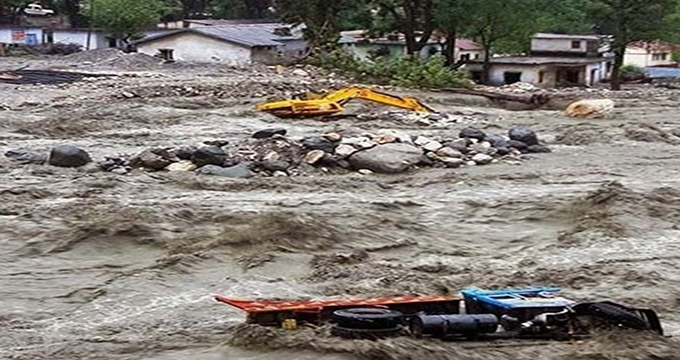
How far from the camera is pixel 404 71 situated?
110 feet

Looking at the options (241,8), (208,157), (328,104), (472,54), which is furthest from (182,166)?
(241,8)

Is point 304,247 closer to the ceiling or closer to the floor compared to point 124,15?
closer to the floor

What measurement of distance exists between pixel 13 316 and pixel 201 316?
174 cm

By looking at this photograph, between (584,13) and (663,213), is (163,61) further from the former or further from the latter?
(663,213)

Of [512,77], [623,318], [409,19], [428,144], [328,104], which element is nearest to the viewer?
[623,318]

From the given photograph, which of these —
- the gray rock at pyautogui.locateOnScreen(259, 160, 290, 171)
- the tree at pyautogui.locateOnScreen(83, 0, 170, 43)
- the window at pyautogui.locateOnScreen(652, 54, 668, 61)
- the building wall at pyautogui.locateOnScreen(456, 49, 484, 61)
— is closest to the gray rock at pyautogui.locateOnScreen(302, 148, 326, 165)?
the gray rock at pyautogui.locateOnScreen(259, 160, 290, 171)

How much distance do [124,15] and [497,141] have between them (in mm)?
30257

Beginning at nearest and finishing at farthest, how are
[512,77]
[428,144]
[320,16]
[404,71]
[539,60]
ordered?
[428,144], [404,71], [320,16], [512,77], [539,60]

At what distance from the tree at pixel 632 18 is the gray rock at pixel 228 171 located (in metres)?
24.8

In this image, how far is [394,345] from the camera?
8.16 meters

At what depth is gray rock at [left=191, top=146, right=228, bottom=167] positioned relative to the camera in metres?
17.5

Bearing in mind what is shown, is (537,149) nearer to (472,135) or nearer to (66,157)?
(472,135)

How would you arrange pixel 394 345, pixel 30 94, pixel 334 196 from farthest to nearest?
pixel 30 94
pixel 334 196
pixel 394 345

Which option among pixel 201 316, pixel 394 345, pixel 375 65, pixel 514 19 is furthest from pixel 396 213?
pixel 514 19
